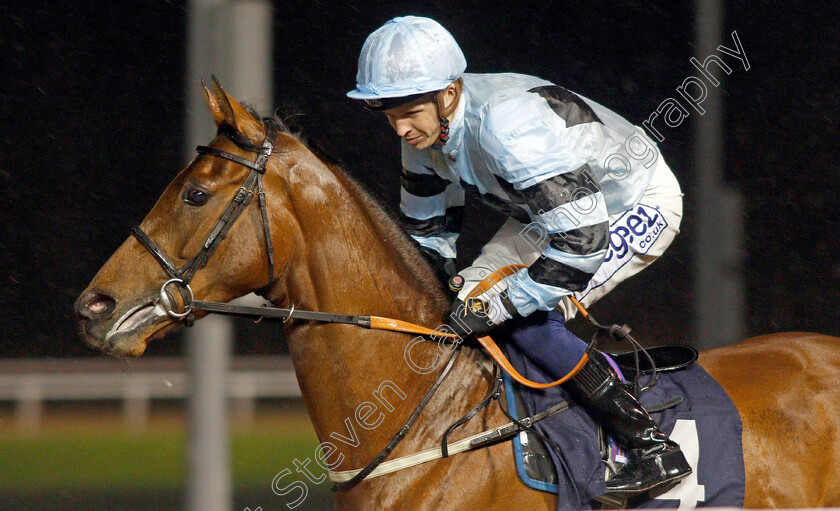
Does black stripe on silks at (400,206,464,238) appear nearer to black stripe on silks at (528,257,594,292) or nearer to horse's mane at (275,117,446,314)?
horse's mane at (275,117,446,314)

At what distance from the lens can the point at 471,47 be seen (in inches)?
287

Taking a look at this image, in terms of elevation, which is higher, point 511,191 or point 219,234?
point 511,191

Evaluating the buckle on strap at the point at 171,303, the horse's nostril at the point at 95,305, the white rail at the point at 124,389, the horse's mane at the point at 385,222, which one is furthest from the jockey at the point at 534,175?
the white rail at the point at 124,389

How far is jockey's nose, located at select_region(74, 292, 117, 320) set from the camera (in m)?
1.74

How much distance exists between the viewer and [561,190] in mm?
1842

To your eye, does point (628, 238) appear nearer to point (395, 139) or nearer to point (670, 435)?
point (670, 435)

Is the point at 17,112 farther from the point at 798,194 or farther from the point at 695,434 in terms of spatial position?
the point at 695,434

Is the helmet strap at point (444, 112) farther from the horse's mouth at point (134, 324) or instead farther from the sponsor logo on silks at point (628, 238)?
the horse's mouth at point (134, 324)

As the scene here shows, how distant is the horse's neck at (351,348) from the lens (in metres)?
1.88

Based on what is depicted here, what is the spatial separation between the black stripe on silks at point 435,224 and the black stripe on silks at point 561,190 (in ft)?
1.89

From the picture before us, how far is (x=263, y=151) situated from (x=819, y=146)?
611 cm

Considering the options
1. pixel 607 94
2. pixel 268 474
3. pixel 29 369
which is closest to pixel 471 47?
pixel 607 94

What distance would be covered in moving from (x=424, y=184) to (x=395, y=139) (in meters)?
5.77

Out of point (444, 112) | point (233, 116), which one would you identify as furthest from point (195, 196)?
point (444, 112)
